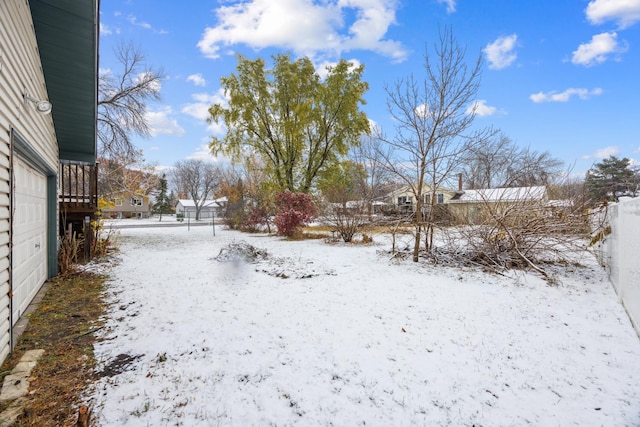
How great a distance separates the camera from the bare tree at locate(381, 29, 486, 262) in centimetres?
684

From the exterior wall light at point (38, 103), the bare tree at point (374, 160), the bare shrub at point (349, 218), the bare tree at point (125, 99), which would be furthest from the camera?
the bare tree at point (125, 99)

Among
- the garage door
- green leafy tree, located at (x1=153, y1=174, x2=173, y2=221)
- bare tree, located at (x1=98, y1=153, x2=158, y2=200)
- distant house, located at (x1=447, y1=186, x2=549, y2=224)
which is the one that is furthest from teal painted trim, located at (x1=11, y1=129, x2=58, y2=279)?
green leafy tree, located at (x1=153, y1=174, x2=173, y2=221)

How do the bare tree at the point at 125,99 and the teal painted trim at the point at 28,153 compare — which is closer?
the teal painted trim at the point at 28,153

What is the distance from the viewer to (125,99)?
13.3 meters

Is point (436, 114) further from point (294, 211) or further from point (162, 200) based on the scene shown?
point (162, 200)

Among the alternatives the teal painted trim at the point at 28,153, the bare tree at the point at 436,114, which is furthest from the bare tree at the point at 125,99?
the bare tree at the point at 436,114

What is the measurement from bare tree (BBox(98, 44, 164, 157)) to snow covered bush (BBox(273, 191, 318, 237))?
693cm

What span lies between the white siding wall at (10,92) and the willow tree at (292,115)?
11.3 m

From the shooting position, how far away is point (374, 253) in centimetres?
910

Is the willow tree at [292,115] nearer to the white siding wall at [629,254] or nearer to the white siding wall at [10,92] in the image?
the white siding wall at [629,254]

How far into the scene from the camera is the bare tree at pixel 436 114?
684 cm

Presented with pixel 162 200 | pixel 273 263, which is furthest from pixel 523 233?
Result: pixel 162 200

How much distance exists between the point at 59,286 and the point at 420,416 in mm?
6341

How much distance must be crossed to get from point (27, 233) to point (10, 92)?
6.79ft
